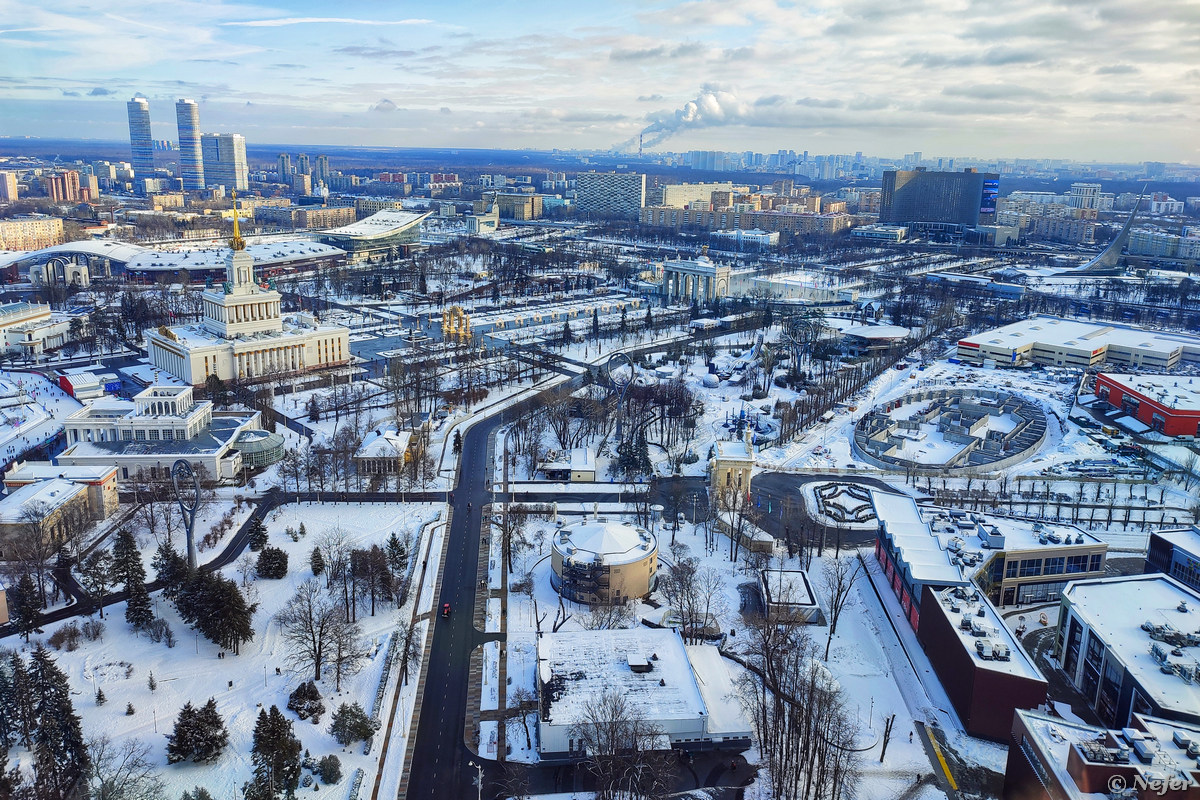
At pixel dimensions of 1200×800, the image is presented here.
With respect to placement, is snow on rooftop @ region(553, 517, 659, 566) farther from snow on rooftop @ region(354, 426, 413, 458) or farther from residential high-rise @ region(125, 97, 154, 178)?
residential high-rise @ region(125, 97, 154, 178)

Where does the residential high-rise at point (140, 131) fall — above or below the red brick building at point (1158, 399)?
above

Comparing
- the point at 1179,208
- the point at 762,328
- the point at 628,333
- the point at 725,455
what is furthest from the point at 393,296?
the point at 1179,208

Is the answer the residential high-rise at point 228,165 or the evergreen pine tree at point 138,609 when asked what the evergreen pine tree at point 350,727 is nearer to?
the evergreen pine tree at point 138,609

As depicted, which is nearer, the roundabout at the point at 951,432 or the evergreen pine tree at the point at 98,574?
the evergreen pine tree at the point at 98,574

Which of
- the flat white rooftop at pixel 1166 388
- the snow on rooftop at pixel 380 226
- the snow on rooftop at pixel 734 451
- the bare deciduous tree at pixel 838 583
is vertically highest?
the snow on rooftop at pixel 380 226

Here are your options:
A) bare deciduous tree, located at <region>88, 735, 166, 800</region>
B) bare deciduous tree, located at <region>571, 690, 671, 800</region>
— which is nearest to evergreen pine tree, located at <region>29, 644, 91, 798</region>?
bare deciduous tree, located at <region>88, 735, 166, 800</region>

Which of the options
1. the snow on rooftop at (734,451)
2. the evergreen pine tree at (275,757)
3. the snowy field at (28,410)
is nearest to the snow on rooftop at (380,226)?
the snowy field at (28,410)

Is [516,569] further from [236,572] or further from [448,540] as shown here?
[236,572]
